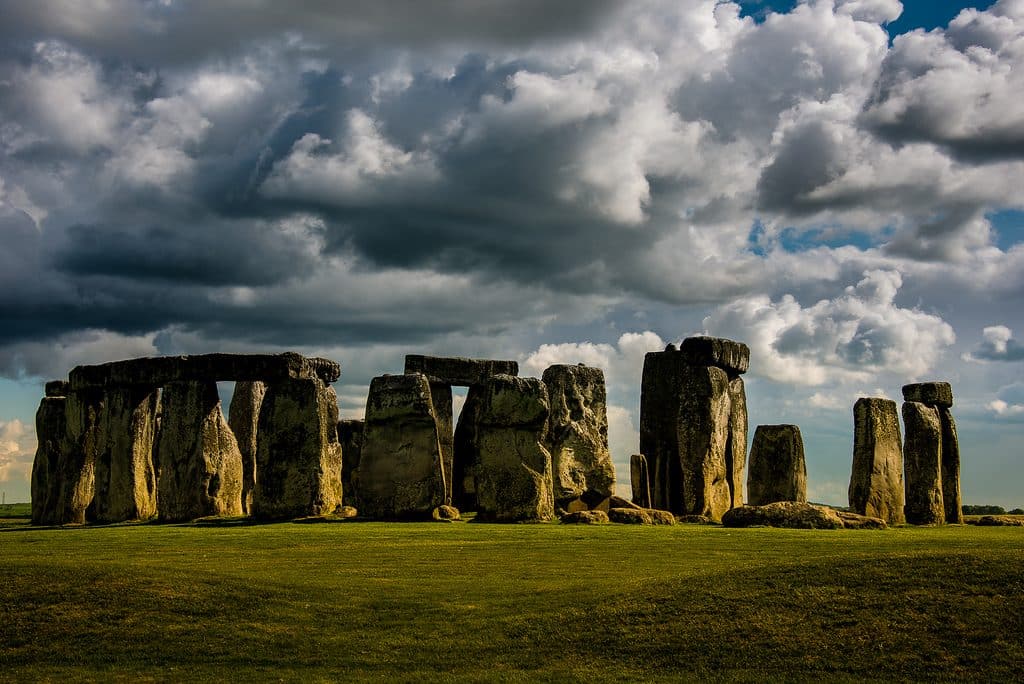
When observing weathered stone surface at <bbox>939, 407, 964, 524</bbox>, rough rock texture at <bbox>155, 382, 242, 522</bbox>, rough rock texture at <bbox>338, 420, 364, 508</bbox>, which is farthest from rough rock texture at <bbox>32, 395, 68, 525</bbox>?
weathered stone surface at <bbox>939, 407, 964, 524</bbox>

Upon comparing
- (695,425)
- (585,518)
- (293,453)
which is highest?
(695,425)

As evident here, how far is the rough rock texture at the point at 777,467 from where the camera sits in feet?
98.5

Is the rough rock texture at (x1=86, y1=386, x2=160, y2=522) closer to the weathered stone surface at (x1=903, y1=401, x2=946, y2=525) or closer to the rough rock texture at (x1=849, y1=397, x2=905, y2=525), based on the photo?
the rough rock texture at (x1=849, y1=397, x2=905, y2=525)

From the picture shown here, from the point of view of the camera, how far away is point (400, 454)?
27125mm

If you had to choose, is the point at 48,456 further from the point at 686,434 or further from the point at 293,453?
the point at 686,434

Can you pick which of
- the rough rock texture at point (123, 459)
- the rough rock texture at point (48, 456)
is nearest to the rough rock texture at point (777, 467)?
the rough rock texture at point (123, 459)

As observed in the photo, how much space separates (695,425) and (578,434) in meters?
3.67

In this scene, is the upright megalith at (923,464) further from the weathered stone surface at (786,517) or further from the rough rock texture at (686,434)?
the weathered stone surface at (786,517)

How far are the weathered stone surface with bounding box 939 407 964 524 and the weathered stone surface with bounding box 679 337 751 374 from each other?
21.3ft

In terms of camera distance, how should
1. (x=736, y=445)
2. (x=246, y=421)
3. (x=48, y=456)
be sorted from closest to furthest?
1. (x=736, y=445)
2. (x=48, y=456)
3. (x=246, y=421)

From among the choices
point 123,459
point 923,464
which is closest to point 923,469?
point 923,464

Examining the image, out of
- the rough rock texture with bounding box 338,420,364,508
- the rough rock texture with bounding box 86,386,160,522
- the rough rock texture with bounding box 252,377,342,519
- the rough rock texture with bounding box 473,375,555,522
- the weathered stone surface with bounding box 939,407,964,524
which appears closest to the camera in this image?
the rough rock texture with bounding box 473,375,555,522

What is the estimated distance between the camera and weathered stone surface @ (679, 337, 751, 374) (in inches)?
1211

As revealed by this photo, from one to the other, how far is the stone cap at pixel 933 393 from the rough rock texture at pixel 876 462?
2398 mm
